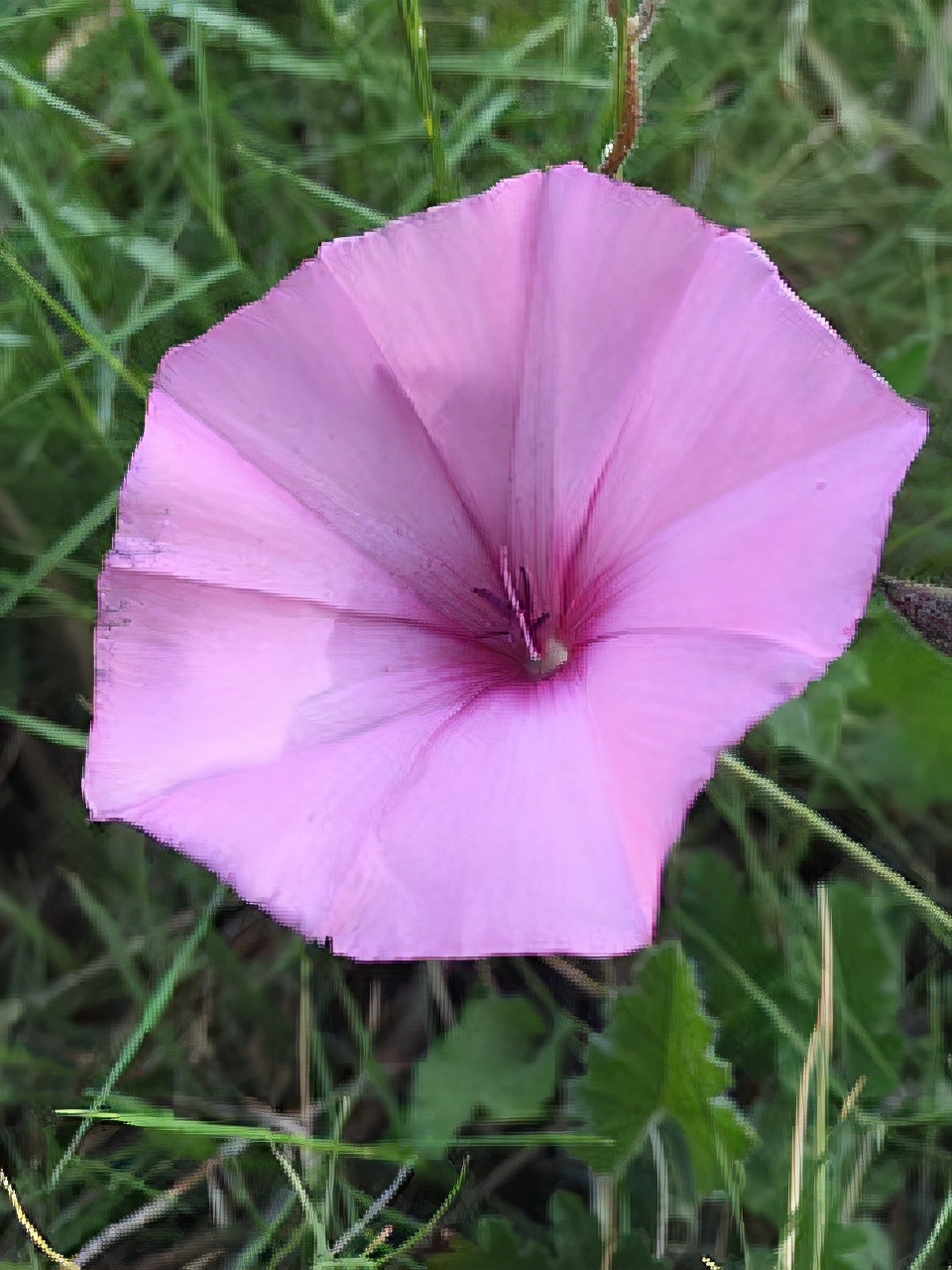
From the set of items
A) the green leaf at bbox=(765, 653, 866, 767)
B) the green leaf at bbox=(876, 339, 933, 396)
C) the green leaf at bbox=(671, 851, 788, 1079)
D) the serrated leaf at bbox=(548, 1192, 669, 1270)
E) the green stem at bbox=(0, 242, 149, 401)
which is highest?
the green stem at bbox=(0, 242, 149, 401)

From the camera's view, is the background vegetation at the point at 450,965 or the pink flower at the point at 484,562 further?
the background vegetation at the point at 450,965

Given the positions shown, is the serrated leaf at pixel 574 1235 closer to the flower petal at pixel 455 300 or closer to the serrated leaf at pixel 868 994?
the serrated leaf at pixel 868 994

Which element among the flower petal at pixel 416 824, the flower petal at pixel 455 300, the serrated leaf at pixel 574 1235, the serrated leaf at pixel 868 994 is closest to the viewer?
the flower petal at pixel 416 824

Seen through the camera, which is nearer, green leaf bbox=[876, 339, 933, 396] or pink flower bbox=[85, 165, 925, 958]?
pink flower bbox=[85, 165, 925, 958]

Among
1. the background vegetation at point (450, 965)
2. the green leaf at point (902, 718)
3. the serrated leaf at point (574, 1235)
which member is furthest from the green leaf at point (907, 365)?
the serrated leaf at point (574, 1235)

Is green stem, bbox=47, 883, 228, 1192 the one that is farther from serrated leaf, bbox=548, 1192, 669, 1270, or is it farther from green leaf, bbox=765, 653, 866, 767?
green leaf, bbox=765, 653, 866, 767

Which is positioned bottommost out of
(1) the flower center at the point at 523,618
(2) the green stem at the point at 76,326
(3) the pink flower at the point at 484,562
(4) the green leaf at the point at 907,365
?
(4) the green leaf at the point at 907,365

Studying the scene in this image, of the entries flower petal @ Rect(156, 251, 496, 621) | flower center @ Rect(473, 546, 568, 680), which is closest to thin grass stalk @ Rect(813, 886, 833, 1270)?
flower center @ Rect(473, 546, 568, 680)

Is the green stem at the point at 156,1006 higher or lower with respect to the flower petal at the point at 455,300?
lower
